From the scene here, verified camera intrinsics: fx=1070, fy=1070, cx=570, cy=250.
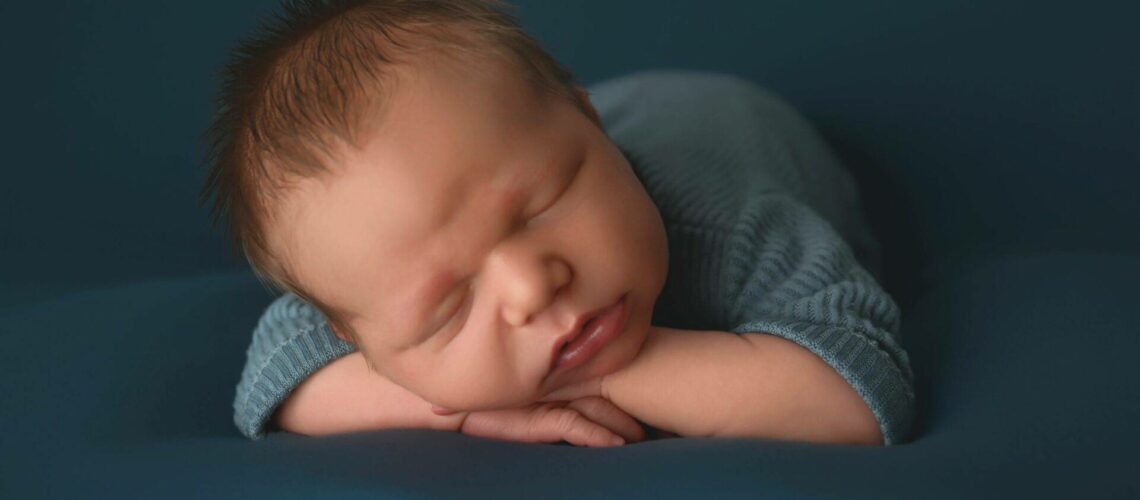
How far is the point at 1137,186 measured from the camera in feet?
4.27

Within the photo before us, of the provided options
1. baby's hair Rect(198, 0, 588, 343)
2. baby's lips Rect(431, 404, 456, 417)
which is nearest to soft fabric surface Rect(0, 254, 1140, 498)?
baby's lips Rect(431, 404, 456, 417)

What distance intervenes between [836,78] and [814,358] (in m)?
0.80

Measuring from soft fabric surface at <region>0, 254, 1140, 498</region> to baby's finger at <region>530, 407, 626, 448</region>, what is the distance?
1.5 inches

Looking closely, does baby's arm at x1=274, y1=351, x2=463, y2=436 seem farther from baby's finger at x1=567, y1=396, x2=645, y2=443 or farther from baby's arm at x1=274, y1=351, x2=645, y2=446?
baby's finger at x1=567, y1=396, x2=645, y2=443

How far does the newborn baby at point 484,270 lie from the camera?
77cm

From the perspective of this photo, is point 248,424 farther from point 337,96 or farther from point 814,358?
point 814,358

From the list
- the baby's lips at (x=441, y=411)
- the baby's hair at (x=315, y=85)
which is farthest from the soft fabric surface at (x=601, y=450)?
the baby's hair at (x=315, y=85)

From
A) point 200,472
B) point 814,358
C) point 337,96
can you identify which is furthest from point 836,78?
point 200,472

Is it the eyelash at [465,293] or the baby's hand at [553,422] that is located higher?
the eyelash at [465,293]

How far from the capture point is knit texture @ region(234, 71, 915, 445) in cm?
88

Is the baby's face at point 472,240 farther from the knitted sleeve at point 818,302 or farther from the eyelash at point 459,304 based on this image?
the knitted sleeve at point 818,302

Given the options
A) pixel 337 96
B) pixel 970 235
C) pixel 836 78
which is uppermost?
pixel 337 96

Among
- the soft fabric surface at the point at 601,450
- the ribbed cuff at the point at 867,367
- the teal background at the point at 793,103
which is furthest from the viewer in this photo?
the teal background at the point at 793,103

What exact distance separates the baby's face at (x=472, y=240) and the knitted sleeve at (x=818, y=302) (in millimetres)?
145
